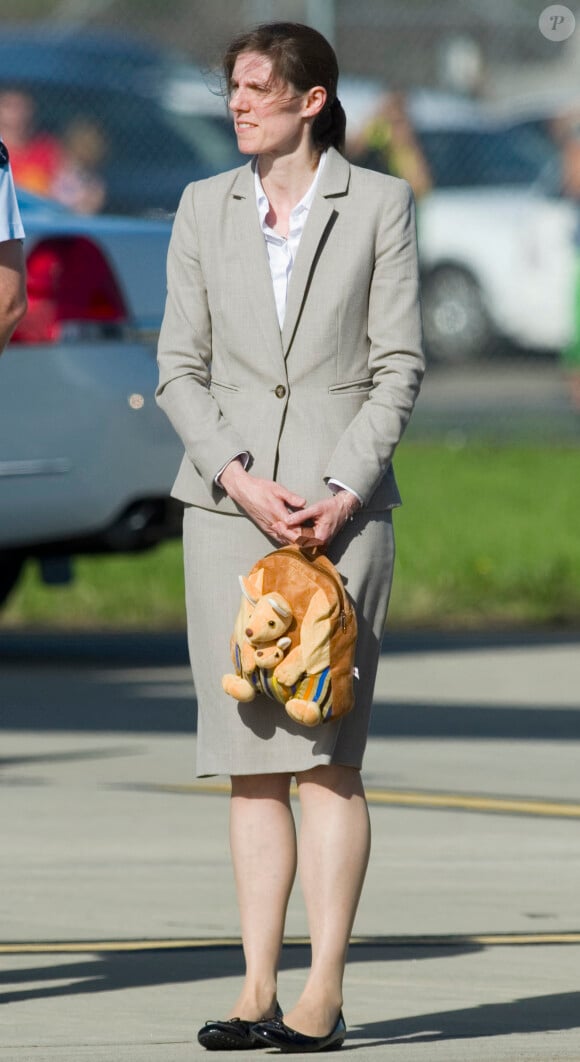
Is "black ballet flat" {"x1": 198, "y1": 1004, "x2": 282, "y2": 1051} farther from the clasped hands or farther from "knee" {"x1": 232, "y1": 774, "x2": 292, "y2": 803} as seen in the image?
the clasped hands

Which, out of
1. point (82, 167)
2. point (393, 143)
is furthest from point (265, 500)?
point (393, 143)

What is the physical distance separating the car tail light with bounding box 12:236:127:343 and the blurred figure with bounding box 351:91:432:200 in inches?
377

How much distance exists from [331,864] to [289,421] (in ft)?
2.67

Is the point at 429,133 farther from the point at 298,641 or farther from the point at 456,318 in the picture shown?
the point at 298,641

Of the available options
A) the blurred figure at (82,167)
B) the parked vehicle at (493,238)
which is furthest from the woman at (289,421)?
the parked vehicle at (493,238)

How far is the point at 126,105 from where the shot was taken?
19000 millimetres

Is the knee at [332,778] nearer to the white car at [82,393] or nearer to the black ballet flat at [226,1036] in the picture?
the black ballet flat at [226,1036]

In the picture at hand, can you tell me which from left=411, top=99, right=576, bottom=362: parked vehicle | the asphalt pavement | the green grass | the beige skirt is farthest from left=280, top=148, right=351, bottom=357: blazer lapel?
left=411, top=99, right=576, bottom=362: parked vehicle

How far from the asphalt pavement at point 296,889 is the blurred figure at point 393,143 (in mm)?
9574

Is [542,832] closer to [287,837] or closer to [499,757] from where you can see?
[499,757]

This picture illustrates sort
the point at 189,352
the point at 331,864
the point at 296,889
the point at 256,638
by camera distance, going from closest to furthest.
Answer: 1. the point at 256,638
2. the point at 331,864
3. the point at 189,352
4. the point at 296,889

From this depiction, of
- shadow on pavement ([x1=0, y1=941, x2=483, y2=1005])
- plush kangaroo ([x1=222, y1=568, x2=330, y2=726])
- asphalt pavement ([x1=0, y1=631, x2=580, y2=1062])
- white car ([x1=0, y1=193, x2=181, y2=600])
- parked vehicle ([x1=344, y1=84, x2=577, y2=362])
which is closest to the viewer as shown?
plush kangaroo ([x1=222, y1=568, x2=330, y2=726])

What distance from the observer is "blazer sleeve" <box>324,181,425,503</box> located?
485 centimetres

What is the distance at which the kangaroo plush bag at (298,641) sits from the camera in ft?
15.5
